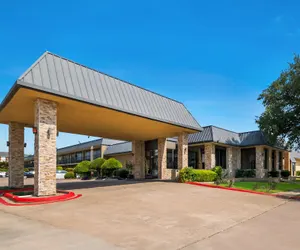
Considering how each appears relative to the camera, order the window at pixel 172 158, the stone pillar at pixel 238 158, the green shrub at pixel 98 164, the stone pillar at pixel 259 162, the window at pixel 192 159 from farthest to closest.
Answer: the green shrub at pixel 98 164, the stone pillar at pixel 238 158, the window at pixel 192 159, the window at pixel 172 158, the stone pillar at pixel 259 162

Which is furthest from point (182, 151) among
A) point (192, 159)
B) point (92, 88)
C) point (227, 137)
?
point (92, 88)

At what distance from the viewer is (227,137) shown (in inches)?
1136

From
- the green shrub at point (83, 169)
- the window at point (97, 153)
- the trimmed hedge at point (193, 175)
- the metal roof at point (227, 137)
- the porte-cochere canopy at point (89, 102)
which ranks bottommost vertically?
the green shrub at point (83, 169)

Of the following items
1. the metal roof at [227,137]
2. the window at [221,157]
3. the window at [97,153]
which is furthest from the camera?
the window at [97,153]

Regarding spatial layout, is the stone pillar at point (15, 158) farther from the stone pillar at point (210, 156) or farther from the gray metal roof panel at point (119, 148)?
the gray metal roof panel at point (119, 148)

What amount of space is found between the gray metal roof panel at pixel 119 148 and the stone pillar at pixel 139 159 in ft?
30.6

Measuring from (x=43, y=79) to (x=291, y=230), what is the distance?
10602 millimetres

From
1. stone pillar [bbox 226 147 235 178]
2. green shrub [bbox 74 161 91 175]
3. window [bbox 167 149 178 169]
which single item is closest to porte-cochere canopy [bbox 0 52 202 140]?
window [bbox 167 149 178 169]

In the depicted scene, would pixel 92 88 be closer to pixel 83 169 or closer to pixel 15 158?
pixel 15 158

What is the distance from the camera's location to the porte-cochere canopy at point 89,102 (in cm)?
1205

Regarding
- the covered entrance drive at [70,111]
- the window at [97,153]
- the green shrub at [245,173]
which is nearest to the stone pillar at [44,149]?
the covered entrance drive at [70,111]

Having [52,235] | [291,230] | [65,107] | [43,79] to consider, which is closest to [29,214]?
[52,235]

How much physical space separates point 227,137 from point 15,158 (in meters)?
20.2

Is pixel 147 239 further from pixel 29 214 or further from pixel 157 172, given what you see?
pixel 157 172
